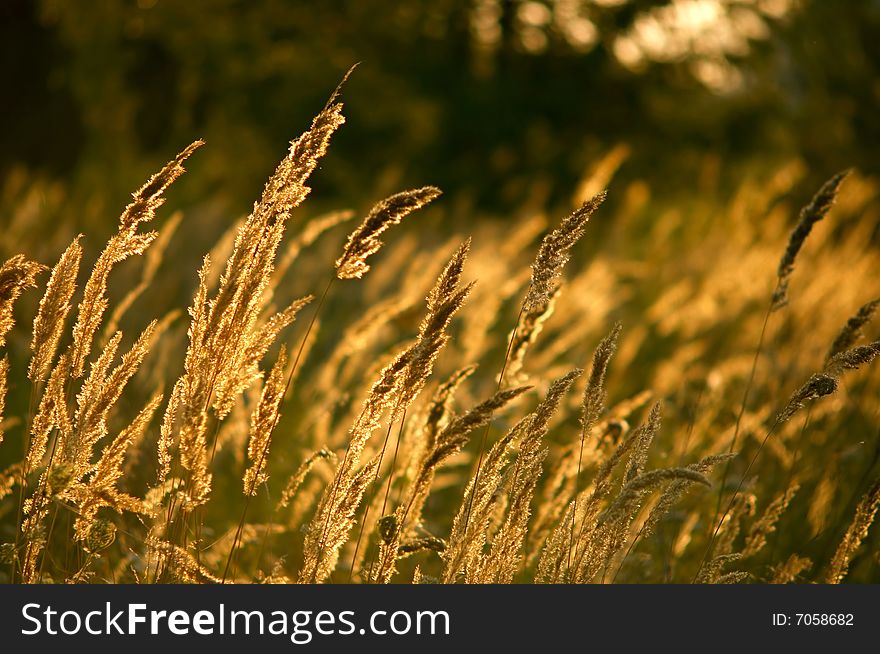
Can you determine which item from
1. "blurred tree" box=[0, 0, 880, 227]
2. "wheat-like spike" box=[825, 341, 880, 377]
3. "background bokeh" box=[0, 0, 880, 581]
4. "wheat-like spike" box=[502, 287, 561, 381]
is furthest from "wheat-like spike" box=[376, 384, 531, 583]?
"blurred tree" box=[0, 0, 880, 227]

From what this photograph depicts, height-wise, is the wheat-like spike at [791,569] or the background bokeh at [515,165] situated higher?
the background bokeh at [515,165]

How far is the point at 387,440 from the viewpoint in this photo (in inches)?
80.6

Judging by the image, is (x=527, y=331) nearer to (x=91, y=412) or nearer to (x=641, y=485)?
(x=641, y=485)

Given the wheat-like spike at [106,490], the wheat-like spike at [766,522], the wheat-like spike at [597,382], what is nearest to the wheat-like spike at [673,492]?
the wheat-like spike at [597,382]

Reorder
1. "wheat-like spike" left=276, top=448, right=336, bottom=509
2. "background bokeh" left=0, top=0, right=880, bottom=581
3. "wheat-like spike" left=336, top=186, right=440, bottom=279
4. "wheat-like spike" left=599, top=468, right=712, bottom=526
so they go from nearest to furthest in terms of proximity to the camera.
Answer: "wheat-like spike" left=599, top=468, right=712, bottom=526, "wheat-like spike" left=336, top=186, right=440, bottom=279, "wheat-like spike" left=276, top=448, right=336, bottom=509, "background bokeh" left=0, top=0, right=880, bottom=581

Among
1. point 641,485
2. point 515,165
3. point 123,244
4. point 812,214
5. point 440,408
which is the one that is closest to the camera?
point 641,485

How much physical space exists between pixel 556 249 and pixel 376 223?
1.12 feet

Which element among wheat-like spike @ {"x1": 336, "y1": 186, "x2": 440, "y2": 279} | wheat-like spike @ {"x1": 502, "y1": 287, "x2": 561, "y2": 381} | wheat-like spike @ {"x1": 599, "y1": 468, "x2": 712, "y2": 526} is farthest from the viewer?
wheat-like spike @ {"x1": 502, "y1": 287, "x2": 561, "y2": 381}

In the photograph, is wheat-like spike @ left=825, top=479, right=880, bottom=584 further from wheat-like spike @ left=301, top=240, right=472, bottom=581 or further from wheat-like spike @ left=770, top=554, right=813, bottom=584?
wheat-like spike @ left=301, top=240, right=472, bottom=581

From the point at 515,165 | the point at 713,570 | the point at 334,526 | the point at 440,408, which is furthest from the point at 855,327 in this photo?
the point at 515,165

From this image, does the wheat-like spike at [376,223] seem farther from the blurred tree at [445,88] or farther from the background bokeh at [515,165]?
the blurred tree at [445,88]

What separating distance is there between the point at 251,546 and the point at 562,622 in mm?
1258

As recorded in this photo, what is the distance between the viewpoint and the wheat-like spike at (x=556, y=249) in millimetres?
1739

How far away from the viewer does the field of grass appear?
5.67ft
